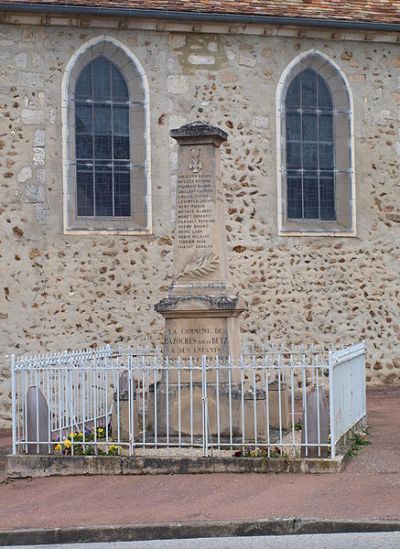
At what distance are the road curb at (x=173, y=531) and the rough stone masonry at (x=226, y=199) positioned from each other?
26.5 ft

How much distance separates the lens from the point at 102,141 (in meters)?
17.8

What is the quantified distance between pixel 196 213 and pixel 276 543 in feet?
16.3

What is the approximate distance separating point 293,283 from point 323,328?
0.88 m

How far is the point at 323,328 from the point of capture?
60.1ft

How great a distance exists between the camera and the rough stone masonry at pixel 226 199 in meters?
→ 17.1

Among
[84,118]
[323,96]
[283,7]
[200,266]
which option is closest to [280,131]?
[323,96]

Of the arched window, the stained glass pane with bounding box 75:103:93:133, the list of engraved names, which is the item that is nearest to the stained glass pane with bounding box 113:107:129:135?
the stained glass pane with bounding box 75:103:93:133

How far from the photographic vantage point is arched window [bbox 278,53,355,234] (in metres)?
18.6

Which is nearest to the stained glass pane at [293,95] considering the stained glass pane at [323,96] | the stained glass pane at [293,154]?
the stained glass pane at [323,96]

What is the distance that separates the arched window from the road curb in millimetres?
10133

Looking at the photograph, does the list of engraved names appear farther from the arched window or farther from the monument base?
the arched window

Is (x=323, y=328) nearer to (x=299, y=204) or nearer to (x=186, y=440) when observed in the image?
(x=299, y=204)

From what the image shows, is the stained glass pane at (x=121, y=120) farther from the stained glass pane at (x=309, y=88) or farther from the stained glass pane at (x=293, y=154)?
the stained glass pane at (x=309, y=88)

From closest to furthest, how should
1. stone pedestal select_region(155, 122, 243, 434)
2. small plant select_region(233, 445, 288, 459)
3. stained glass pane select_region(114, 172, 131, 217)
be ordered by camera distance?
small plant select_region(233, 445, 288, 459) < stone pedestal select_region(155, 122, 243, 434) < stained glass pane select_region(114, 172, 131, 217)
